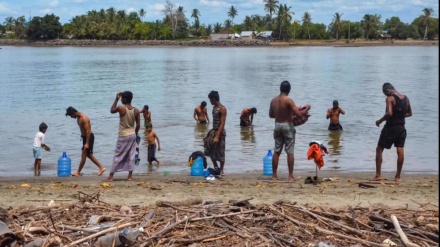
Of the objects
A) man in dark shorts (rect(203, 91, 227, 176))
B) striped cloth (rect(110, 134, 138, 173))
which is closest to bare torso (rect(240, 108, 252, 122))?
man in dark shorts (rect(203, 91, 227, 176))

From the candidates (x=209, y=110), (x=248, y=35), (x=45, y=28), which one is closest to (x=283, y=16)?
(x=248, y=35)

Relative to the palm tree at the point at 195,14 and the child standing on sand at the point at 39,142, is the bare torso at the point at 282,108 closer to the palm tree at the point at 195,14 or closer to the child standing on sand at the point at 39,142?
the child standing on sand at the point at 39,142

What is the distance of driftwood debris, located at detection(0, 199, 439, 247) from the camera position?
19.8 ft

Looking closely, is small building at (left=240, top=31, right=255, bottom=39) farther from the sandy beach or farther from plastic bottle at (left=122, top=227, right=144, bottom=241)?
plastic bottle at (left=122, top=227, right=144, bottom=241)

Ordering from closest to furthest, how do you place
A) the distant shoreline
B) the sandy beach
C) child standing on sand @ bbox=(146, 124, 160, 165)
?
the sandy beach < child standing on sand @ bbox=(146, 124, 160, 165) < the distant shoreline

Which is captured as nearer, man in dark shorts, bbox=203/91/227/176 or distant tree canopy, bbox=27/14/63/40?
man in dark shorts, bbox=203/91/227/176

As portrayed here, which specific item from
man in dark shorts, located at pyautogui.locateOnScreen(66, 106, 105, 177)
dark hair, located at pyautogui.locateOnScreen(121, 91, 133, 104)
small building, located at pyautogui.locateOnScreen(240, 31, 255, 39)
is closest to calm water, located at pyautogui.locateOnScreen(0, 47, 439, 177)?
man in dark shorts, located at pyautogui.locateOnScreen(66, 106, 105, 177)

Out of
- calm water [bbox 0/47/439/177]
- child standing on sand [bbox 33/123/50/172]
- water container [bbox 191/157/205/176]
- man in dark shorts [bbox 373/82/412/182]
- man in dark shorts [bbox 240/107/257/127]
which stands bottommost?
calm water [bbox 0/47/439/177]

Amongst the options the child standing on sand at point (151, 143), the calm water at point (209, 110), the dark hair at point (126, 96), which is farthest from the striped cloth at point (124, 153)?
the child standing on sand at point (151, 143)

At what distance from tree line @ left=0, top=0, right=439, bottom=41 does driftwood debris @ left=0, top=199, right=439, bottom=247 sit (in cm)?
13150

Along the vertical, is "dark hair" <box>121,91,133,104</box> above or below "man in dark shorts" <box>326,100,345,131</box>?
above

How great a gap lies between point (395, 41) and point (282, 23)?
26248mm

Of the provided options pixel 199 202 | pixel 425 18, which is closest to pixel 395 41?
pixel 425 18

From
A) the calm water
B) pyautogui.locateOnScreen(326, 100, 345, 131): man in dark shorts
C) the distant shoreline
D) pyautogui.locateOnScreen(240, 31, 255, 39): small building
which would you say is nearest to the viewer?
the calm water
